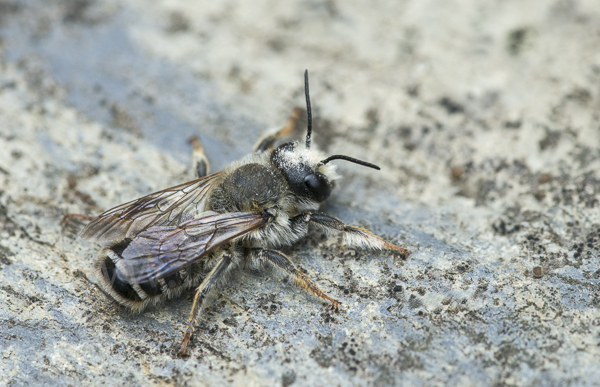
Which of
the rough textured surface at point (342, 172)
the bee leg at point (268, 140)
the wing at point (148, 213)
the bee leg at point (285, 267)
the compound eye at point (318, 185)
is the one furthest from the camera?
the bee leg at point (268, 140)

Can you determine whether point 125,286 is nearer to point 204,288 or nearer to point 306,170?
point 204,288

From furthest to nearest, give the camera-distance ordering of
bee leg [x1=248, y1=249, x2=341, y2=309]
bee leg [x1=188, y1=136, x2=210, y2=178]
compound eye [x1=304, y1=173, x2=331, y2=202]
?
bee leg [x1=188, y1=136, x2=210, y2=178]
compound eye [x1=304, y1=173, x2=331, y2=202]
bee leg [x1=248, y1=249, x2=341, y2=309]

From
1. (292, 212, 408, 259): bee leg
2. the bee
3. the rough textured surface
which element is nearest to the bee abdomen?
the bee

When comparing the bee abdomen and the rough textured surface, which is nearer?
the rough textured surface

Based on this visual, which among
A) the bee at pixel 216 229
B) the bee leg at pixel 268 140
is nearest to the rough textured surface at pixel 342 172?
the bee at pixel 216 229

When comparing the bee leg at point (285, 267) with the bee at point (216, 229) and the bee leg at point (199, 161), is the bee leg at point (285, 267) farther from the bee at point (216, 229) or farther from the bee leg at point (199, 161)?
the bee leg at point (199, 161)

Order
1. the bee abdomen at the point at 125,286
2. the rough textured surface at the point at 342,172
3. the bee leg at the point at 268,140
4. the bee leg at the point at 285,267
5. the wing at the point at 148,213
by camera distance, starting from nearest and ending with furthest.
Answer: the rough textured surface at the point at 342,172 → the bee abdomen at the point at 125,286 → the bee leg at the point at 285,267 → the wing at the point at 148,213 → the bee leg at the point at 268,140

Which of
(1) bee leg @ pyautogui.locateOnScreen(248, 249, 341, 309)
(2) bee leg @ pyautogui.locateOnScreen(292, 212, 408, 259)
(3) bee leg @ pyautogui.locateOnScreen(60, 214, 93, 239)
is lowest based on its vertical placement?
(3) bee leg @ pyautogui.locateOnScreen(60, 214, 93, 239)

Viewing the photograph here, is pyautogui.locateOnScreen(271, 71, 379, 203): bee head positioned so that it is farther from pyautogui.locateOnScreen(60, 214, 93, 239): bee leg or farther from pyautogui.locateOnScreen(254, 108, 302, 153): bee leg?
pyautogui.locateOnScreen(60, 214, 93, 239): bee leg
